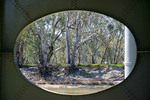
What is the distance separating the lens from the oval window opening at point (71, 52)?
15125 millimetres

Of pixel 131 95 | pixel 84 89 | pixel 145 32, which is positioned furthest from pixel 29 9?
pixel 84 89

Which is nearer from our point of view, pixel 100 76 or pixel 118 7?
pixel 118 7

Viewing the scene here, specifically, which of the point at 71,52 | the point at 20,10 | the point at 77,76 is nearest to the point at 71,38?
the point at 71,52

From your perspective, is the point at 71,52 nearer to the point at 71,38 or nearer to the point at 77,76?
the point at 71,38

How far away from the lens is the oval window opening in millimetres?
15125

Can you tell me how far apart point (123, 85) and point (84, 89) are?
1070cm

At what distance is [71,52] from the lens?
1809 cm

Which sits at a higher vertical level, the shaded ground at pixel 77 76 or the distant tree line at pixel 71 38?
the distant tree line at pixel 71 38

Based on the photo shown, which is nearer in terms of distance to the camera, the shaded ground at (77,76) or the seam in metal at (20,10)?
the seam in metal at (20,10)

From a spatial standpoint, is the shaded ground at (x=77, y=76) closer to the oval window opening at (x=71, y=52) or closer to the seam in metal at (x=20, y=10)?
the oval window opening at (x=71, y=52)

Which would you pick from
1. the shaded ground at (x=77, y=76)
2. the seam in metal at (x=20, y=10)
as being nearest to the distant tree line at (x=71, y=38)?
the shaded ground at (x=77, y=76)

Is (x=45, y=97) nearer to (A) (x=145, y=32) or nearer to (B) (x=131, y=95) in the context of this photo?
(B) (x=131, y=95)

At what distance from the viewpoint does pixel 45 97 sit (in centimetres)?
385

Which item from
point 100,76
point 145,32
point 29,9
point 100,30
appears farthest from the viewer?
point 100,30
